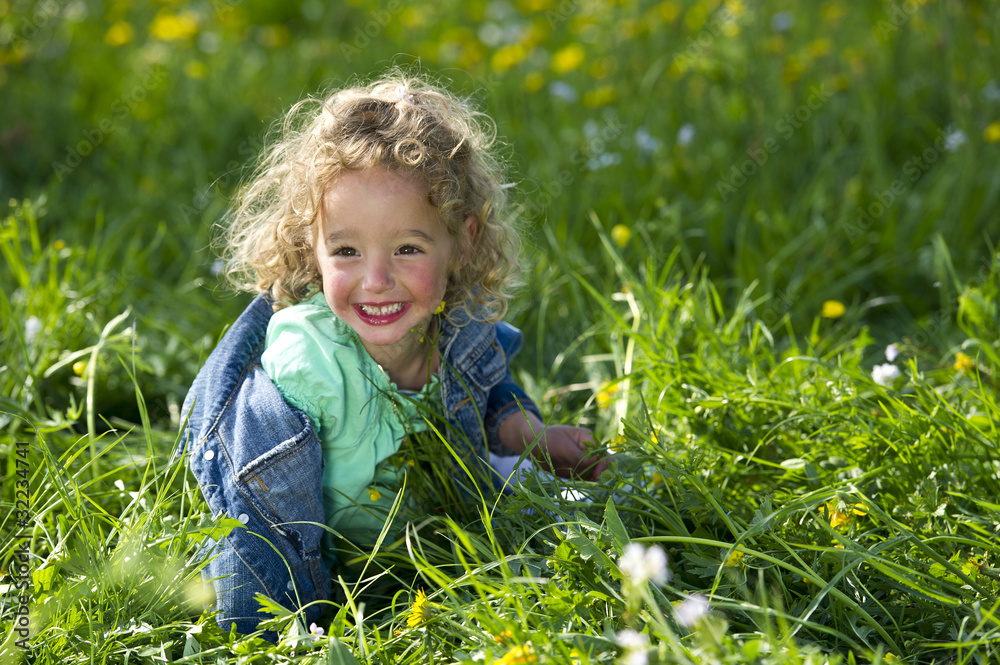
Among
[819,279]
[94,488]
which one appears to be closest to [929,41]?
[819,279]

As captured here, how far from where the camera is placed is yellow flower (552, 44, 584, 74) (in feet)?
13.3

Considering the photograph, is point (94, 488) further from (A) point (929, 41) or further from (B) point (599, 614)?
(A) point (929, 41)

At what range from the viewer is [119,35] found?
446 cm

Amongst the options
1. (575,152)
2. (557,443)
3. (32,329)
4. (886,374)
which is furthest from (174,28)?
(886,374)

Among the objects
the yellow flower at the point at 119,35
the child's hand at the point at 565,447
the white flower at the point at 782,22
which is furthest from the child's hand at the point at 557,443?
the yellow flower at the point at 119,35

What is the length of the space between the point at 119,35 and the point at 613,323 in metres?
3.36

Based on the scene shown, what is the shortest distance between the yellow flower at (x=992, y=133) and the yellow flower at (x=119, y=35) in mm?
3987

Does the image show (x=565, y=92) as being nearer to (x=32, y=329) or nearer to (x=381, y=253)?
(x=381, y=253)

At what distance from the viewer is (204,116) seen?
3875 mm

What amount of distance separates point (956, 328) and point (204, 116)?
122 inches

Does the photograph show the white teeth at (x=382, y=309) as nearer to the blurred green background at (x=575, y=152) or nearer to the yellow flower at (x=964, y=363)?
the blurred green background at (x=575, y=152)

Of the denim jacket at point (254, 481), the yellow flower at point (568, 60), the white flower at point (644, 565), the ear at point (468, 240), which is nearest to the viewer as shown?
the white flower at point (644, 565)

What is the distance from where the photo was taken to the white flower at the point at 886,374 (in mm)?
2025

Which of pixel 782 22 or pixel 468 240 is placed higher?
pixel 782 22
